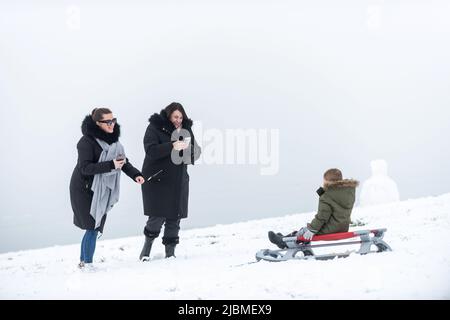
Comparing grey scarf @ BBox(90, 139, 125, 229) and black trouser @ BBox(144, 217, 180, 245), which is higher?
grey scarf @ BBox(90, 139, 125, 229)

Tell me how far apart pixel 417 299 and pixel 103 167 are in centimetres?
388

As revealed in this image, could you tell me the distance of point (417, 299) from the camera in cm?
A: 435

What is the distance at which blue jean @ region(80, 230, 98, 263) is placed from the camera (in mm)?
6469

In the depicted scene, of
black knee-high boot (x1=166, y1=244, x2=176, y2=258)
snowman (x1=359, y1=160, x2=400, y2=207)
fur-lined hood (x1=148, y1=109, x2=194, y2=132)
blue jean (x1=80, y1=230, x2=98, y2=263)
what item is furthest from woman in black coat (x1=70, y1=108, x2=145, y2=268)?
snowman (x1=359, y1=160, x2=400, y2=207)

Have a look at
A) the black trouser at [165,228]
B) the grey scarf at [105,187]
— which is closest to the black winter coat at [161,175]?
the black trouser at [165,228]

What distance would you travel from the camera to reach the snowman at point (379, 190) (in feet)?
79.8

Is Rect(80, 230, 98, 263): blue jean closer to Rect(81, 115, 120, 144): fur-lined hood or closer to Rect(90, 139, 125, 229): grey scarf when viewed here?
Rect(90, 139, 125, 229): grey scarf

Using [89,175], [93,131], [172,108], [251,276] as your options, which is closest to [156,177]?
[172,108]

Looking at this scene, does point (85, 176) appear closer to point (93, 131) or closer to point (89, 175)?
point (89, 175)

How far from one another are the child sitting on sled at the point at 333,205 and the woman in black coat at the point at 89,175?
99.4 inches

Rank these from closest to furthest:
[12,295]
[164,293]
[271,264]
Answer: [164,293] → [12,295] → [271,264]

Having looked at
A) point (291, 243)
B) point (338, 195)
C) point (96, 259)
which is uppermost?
point (338, 195)
